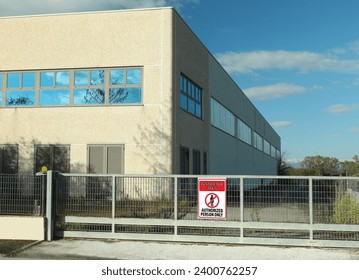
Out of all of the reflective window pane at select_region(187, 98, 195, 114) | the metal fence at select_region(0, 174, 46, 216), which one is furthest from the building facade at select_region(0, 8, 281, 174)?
the metal fence at select_region(0, 174, 46, 216)

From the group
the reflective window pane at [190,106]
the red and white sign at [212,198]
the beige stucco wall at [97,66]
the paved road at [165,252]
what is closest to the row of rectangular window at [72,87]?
the beige stucco wall at [97,66]

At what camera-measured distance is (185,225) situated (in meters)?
10.1

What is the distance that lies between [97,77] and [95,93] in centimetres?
70

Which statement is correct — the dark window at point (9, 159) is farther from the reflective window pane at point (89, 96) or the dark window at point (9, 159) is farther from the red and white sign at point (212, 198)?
the red and white sign at point (212, 198)

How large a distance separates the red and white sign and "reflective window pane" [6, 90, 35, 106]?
1201 centimetres

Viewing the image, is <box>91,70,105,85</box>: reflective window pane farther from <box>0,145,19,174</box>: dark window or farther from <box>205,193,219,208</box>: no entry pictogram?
A: <box>205,193,219,208</box>: no entry pictogram

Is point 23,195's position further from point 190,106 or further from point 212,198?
point 190,106

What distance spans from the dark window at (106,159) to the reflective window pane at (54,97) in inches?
97.7

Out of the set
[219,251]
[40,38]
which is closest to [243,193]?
[219,251]

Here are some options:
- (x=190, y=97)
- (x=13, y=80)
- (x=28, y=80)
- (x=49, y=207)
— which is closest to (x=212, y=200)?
(x=49, y=207)

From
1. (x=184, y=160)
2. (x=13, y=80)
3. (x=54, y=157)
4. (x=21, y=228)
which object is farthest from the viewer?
(x=184, y=160)

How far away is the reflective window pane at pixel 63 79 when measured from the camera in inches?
755

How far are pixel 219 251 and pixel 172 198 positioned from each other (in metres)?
1.76

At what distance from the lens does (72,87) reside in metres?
19.1
